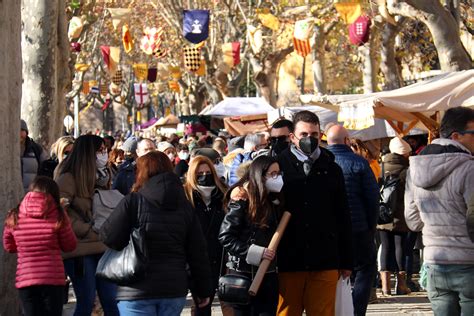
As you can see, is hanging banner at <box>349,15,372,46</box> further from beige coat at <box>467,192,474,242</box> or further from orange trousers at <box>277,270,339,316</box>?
beige coat at <box>467,192,474,242</box>

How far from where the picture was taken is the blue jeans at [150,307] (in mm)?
6219

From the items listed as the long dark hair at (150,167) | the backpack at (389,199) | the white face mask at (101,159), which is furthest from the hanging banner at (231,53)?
the long dark hair at (150,167)

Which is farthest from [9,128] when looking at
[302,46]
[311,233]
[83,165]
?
[302,46]

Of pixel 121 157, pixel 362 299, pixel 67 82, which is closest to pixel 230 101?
pixel 67 82

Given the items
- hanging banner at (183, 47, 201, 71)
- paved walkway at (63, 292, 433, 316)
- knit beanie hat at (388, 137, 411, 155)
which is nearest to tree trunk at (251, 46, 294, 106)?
hanging banner at (183, 47, 201, 71)

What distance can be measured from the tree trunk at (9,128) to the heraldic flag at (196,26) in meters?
21.4

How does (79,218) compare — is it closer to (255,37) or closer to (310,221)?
(310,221)

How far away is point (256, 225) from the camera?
6945mm

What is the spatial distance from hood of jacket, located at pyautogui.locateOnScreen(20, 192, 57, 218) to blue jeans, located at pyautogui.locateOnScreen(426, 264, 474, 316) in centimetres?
274

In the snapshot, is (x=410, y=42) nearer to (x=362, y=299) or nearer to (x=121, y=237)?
(x=362, y=299)

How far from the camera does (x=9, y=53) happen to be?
8891 millimetres

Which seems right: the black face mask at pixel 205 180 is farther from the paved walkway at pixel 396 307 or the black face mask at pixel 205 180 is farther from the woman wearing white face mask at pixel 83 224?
the paved walkway at pixel 396 307

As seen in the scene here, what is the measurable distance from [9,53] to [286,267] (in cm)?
320

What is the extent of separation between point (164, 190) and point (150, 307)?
0.68 meters
